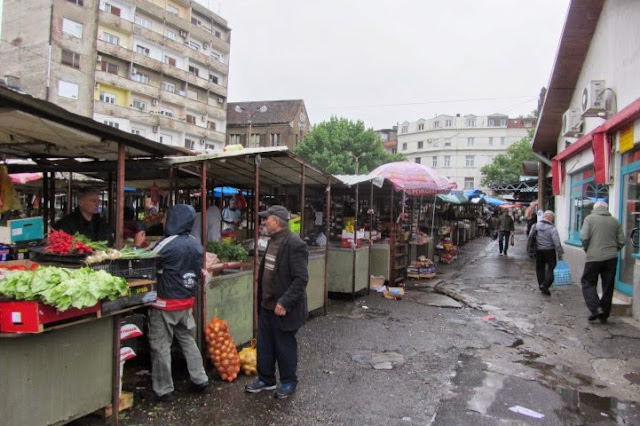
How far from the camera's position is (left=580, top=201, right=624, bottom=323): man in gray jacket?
7.10 meters

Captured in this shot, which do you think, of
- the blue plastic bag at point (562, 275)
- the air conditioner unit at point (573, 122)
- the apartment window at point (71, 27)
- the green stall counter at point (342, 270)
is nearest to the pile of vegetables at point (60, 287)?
the green stall counter at point (342, 270)

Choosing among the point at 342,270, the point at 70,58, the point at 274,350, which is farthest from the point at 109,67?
the point at 274,350

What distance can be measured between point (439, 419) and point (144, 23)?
4444cm

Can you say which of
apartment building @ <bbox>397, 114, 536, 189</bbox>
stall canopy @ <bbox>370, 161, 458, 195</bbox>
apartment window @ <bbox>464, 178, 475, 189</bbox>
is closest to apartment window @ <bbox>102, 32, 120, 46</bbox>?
stall canopy @ <bbox>370, 161, 458, 195</bbox>

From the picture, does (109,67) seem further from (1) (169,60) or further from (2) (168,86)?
(1) (169,60)

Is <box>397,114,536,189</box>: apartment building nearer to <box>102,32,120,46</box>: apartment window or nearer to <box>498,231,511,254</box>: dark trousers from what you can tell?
<box>102,32,120,46</box>: apartment window

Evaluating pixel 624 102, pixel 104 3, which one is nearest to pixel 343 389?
pixel 624 102

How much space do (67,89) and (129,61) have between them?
5955 millimetres

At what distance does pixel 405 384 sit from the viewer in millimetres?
4941

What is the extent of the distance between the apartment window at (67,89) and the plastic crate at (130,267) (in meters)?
35.6

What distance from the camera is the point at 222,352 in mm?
4875

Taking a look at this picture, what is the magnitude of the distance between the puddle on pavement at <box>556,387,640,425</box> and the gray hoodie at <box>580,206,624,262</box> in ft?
10.3

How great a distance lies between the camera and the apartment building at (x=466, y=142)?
7006 centimetres

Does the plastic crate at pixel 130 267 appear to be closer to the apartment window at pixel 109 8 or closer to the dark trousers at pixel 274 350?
the dark trousers at pixel 274 350
